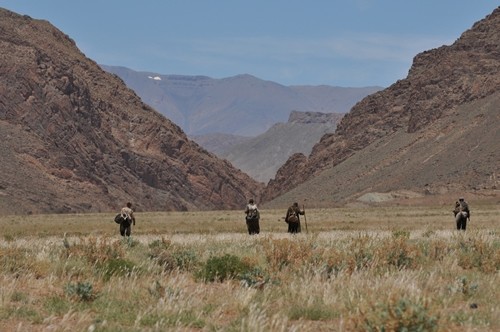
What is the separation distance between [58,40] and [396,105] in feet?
240

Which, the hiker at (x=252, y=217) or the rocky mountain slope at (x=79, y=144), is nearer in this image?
the hiker at (x=252, y=217)

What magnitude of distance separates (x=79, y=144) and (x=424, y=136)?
61.3 m

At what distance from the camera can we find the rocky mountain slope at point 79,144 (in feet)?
357

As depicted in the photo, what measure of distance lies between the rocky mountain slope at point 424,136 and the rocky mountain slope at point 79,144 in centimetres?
2213

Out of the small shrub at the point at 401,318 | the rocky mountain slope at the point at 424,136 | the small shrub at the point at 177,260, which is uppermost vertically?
the rocky mountain slope at the point at 424,136

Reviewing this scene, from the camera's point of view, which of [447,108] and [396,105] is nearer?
[447,108]

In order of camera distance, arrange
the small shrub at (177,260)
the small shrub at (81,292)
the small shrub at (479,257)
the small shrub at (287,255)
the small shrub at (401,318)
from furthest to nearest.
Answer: the small shrub at (177,260) → the small shrub at (479,257) → the small shrub at (287,255) → the small shrub at (81,292) → the small shrub at (401,318)

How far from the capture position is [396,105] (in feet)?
513

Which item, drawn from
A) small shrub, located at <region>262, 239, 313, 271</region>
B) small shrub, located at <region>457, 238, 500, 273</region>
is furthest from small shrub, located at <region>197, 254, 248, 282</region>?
small shrub, located at <region>457, 238, 500, 273</region>

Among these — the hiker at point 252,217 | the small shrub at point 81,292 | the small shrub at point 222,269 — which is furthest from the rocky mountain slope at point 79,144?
the small shrub at point 81,292

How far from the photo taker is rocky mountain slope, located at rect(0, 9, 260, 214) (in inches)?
4285

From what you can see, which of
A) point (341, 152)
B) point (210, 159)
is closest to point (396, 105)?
point (341, 152)

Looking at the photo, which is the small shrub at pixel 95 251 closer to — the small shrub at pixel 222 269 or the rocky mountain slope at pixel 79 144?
the small shrub at pixel 222 269

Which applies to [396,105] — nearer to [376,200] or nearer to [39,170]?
[376,200]
